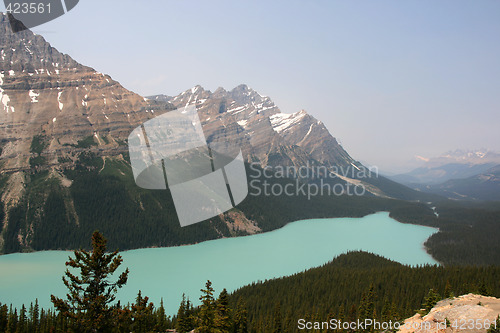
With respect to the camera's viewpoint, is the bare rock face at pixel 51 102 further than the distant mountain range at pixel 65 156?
Yes

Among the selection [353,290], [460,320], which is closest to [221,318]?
[460,320]

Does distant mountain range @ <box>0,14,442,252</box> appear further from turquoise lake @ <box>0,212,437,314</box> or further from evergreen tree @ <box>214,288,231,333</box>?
evergreen tree @ <box>214,288,231,333</box>

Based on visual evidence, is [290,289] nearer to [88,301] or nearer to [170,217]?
[88,301]

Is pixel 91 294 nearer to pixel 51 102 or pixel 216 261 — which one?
pixel 216 261

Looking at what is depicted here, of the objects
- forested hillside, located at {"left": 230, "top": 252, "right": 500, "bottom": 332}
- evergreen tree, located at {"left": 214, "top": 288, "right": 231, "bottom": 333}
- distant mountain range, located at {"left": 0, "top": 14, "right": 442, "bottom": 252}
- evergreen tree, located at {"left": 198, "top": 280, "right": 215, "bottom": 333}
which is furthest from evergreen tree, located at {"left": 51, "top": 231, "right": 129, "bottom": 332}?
distant mountain range, located at {"left": 0, "top": 14, "right": 442, "bottom": 252}

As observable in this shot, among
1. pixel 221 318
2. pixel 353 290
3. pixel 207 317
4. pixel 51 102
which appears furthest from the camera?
pixel 51 102

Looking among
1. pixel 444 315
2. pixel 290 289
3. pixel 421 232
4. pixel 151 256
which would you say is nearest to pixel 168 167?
pixel 151 256

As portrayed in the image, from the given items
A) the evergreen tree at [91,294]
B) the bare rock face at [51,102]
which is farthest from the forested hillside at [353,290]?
the bare rock face at [51,102]

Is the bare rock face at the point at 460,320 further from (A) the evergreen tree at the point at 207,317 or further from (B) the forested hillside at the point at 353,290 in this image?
(B) the forested hillside at the point at 353,290
